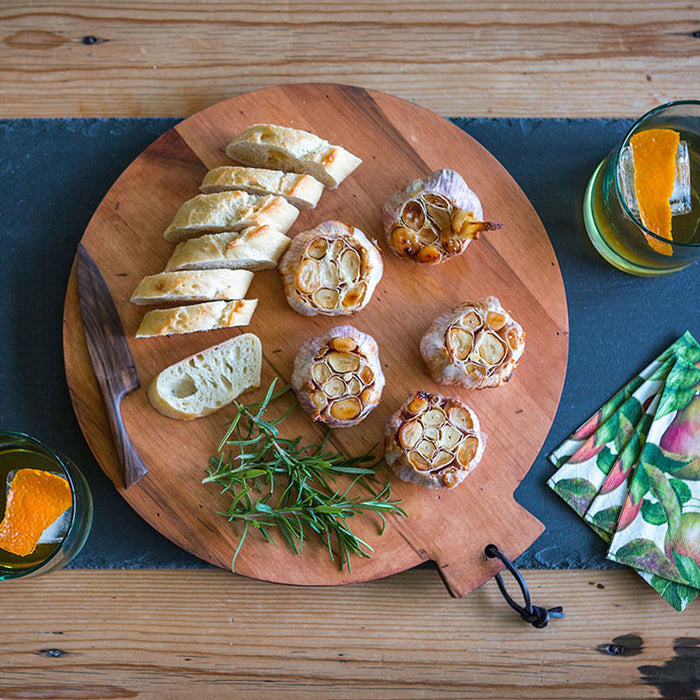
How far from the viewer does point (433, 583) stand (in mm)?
1645

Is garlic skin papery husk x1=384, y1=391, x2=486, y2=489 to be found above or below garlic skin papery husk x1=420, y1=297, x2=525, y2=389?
below

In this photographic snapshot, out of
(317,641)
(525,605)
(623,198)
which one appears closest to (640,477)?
(525,605)

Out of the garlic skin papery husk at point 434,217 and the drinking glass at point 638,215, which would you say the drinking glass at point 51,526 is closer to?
the garlic skin papery husk at point 434,217

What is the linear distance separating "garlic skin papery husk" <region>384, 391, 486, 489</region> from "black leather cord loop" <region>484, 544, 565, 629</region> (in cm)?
18

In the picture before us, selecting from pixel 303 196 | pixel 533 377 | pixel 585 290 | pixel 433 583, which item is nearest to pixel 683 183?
pixel 585 290

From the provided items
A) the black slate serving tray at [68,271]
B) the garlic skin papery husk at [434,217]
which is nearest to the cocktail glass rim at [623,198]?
the black slate serving tray at [68,271]

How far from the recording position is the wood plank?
165cm

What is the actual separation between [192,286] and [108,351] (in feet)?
0.81

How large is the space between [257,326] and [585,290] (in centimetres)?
79

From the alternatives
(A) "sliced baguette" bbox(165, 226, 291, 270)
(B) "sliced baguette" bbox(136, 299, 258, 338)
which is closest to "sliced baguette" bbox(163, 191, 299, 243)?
(A) "sliced baguette" bbox(165, 226, 291, 270)

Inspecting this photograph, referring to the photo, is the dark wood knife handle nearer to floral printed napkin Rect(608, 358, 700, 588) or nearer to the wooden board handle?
the wooden board handle

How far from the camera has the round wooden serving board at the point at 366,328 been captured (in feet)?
5.08

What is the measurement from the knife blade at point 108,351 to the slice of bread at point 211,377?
0.25 ft

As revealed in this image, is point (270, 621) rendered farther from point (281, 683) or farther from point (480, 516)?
point (480, 516)
